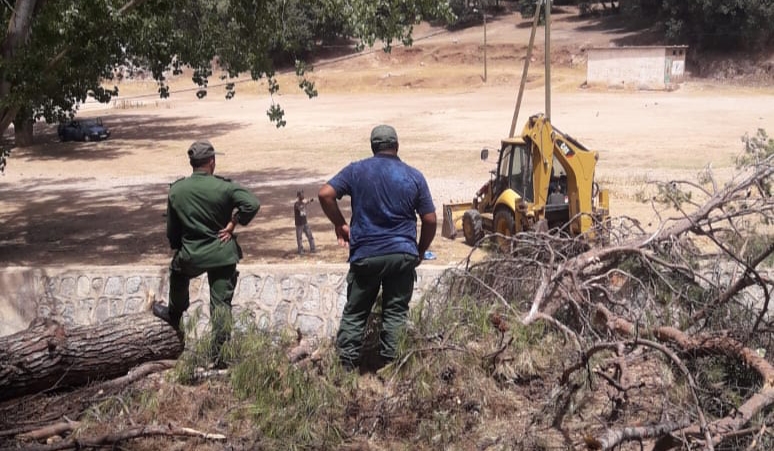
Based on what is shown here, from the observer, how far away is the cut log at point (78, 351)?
19.5 ft

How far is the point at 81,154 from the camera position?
3216 centimetres

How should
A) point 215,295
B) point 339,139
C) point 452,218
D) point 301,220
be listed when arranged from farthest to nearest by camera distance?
point 339,139 → point 452,218 → point 301,220 → point 215,295

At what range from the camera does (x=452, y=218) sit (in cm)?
1502

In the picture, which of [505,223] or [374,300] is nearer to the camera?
[374,300]

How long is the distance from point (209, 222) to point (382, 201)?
1268 millimetres

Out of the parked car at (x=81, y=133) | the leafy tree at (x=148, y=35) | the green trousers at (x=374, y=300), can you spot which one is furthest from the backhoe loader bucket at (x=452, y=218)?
the parked car at (x=81, y=133)

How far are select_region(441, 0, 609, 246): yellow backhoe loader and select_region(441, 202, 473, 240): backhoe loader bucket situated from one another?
414mm

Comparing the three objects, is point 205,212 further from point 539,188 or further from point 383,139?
point 539,188

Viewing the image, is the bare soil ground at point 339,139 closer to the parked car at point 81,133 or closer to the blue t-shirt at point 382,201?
the parked car at point 81,133

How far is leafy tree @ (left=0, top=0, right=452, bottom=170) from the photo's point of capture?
11.4 m

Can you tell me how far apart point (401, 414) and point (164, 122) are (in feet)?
128

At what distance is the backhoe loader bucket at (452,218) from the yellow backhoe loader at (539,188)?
16.3 inches

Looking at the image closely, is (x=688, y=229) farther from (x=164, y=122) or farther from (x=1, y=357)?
(x=164, y=122)

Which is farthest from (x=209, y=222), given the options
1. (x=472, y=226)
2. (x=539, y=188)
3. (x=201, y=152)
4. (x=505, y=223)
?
(x=472, y=226)
